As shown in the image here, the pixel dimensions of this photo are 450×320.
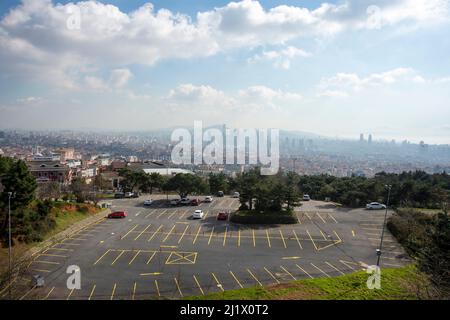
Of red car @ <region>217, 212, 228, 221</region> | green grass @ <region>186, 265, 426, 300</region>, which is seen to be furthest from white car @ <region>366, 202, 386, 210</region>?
green grass @ <region>186, 265, 426, 300</region>


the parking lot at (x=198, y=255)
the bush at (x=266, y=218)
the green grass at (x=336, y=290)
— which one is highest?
the bush at (x=266, y=218)

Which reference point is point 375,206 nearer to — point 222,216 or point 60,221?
point 222,216

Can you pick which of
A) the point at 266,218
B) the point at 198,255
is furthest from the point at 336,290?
the point at 266,218

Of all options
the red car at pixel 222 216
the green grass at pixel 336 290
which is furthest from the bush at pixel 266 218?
the green grass at pixel 336 290

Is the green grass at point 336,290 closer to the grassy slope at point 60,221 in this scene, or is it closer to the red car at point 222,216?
the grassy slope at point 60,221

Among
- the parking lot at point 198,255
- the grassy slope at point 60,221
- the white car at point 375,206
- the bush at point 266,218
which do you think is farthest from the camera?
the white car at point 375,206

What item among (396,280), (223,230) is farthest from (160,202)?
(396,280)

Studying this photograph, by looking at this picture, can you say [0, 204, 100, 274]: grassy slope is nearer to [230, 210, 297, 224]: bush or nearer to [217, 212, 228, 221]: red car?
[217, 212, 228, 221]: red car

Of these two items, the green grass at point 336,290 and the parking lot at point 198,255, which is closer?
the green grass at point 336,290
